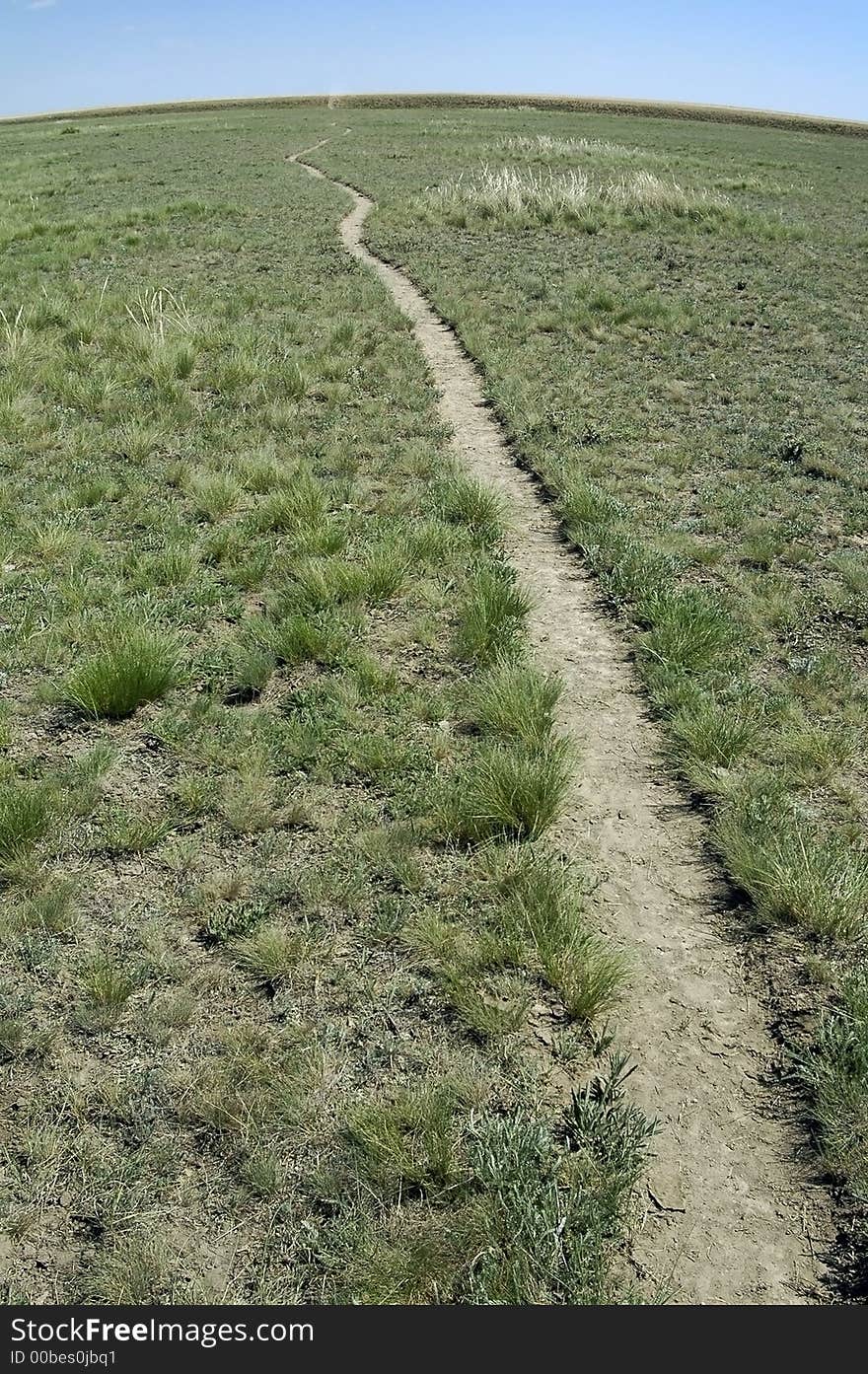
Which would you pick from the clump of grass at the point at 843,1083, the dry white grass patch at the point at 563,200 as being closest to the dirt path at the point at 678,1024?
the clump of grass at the point at 843,1083

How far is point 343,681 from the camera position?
236 inches

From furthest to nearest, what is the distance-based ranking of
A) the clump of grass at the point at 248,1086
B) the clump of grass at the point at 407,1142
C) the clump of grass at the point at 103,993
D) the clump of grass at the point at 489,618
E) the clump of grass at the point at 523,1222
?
the clump of grass at the point at 489,618
the clump of grass at the point at 103,993
the clump of grass at the point at 248,1086
the clump of grass at the point at 407,1142
the clump of grass at the point at 523,1222

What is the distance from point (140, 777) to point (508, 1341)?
353 centimetres

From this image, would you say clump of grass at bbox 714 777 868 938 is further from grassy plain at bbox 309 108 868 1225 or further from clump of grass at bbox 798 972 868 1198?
clump of grass at bbox 798 972 868 1198

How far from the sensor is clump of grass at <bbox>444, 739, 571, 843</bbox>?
15.6 feet

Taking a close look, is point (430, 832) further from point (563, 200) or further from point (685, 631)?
point (563, 200)

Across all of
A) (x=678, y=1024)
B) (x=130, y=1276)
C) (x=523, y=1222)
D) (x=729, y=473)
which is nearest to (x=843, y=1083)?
(x=678, y=1024)

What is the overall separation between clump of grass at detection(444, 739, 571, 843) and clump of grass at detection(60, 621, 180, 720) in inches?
89.0

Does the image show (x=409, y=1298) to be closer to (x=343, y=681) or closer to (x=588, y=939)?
(x=588, y=939)

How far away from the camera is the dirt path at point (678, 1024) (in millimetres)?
2969

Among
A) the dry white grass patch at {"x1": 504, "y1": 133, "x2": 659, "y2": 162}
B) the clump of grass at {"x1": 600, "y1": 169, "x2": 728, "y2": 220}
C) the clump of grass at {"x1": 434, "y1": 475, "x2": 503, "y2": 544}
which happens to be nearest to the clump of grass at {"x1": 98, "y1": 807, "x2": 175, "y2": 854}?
the clump of grass at {"x1": 434, "y1": 475, "x2": 503, "y2": 544}

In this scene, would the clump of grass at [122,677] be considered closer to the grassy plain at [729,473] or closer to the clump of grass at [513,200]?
the grassy plain at [729,473]

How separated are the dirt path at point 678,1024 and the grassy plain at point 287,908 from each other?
0.17m

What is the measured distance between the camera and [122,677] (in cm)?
577
